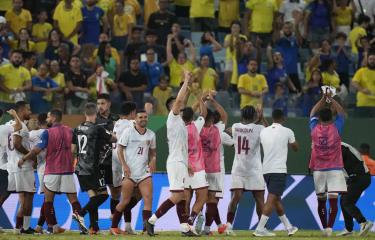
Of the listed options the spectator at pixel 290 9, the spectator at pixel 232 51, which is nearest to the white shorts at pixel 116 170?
the spectator at pixel 232 51

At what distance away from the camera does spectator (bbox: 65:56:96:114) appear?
28581 millimetres

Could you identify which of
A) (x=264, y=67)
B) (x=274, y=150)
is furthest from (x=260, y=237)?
(x=264, y=67)

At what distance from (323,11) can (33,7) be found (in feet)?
25.8

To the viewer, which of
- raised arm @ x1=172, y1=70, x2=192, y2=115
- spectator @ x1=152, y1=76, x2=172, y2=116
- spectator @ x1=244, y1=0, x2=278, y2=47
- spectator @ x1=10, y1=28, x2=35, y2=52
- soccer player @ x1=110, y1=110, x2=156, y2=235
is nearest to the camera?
raised arm @ x1=172, y1=70, x2=192, y2=115

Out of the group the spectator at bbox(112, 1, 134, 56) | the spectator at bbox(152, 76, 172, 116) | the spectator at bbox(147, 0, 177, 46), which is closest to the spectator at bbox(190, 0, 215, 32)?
the spectator at bbox(147, 0, 177, 46)

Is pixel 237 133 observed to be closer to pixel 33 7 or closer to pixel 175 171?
pixel 175 171

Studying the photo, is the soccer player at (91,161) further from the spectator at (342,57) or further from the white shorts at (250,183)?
the spectator at (342,57)

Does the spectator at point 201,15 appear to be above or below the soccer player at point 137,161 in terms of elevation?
above

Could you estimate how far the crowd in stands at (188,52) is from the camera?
29203 mm

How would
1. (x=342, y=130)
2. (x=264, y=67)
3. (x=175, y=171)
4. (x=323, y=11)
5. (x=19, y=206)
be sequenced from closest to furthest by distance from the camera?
(x=175, y=171)
(x=19, y=206)
(x=342, y=130)
(x=264, y=67)
(x=323, y=11)

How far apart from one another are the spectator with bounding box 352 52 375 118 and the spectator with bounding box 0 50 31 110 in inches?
302

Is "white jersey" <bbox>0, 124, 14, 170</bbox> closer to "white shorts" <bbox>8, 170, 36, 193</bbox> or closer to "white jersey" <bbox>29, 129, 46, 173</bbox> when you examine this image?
"white shorts" <bbox>8, 170, 36, 193</bbox>

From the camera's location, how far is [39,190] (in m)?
26.6

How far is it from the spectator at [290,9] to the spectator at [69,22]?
5.65 meters
